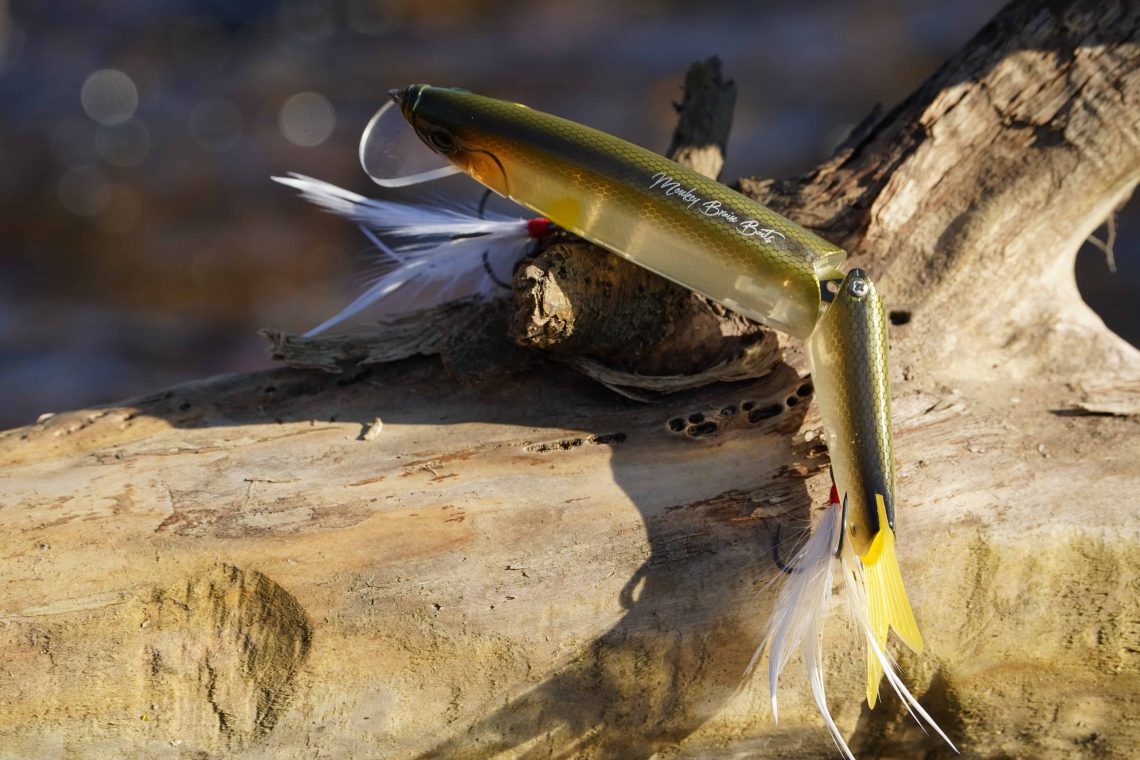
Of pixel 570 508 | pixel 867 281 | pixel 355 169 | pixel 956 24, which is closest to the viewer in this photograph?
pixel 867 281

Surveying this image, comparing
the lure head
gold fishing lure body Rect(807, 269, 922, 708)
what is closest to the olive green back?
gold fishing lure body Rect(807, 269, 922, 708)

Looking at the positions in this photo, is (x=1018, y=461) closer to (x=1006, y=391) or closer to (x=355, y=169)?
(x=1006, y=391)

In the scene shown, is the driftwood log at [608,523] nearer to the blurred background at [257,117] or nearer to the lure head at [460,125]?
the lure head at [460,125]

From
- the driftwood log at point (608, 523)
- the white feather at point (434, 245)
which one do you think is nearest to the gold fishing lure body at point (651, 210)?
the driftwood log at point (608, 523)

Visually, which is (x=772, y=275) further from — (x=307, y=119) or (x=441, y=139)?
(x=307, y=119)

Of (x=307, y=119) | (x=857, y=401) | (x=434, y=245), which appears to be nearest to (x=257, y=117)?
(x=307, y=119)

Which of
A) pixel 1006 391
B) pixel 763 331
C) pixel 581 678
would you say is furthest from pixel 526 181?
pixel 1006 391
